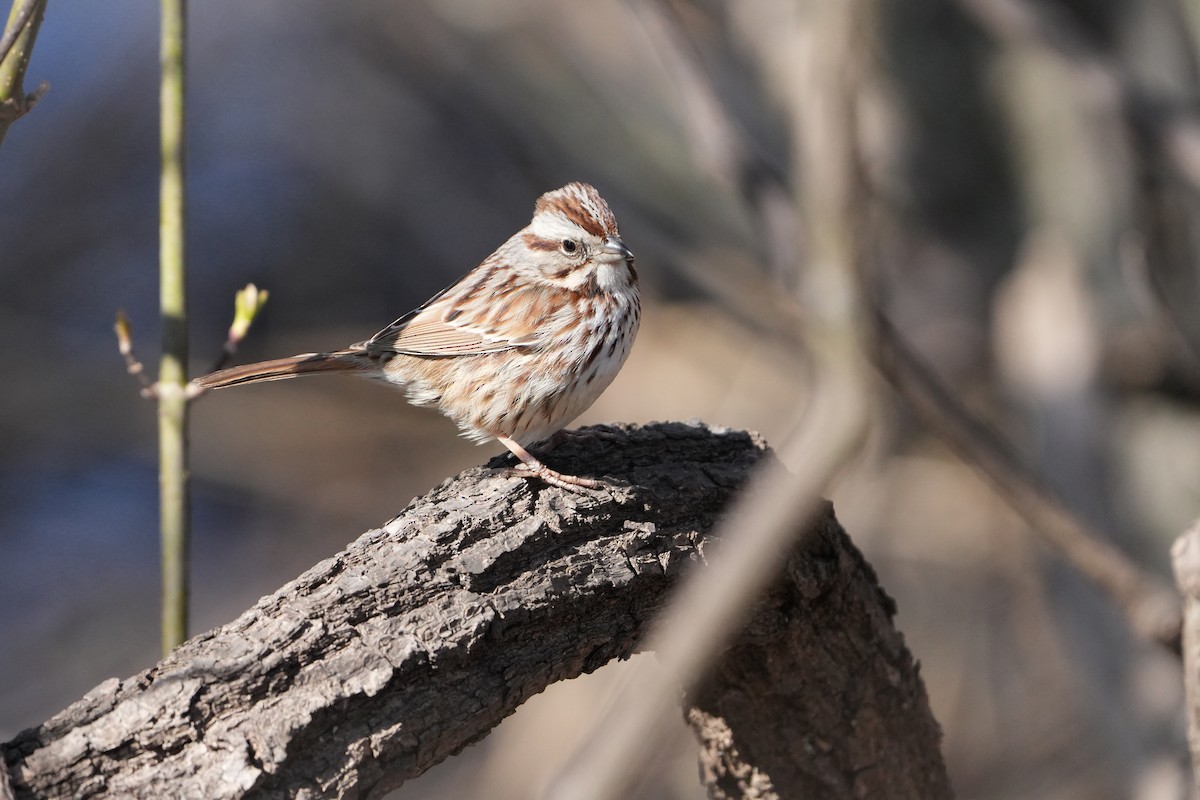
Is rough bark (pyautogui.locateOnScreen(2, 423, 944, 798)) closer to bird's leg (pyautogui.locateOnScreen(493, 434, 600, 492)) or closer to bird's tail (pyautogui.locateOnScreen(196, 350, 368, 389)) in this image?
bird's leg (pyautogui.locateOnScreen(493, 434, 600, 492))

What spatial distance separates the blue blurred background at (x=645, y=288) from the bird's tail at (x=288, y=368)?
183cm

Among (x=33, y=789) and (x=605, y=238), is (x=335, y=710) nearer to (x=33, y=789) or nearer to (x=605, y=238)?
(x=33, y=789)

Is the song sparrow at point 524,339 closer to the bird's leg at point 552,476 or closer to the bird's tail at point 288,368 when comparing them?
the bird's tail at point 288,368

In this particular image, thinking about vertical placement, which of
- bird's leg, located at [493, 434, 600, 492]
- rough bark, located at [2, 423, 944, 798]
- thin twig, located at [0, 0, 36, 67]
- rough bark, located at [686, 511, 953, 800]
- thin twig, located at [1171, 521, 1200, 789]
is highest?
thin twig, located at [0, 0, 36, 67]

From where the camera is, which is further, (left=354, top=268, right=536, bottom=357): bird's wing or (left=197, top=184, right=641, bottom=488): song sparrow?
(left=354, top=268, right=536, bottom=357): bird's wing

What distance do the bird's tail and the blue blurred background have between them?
183 cm

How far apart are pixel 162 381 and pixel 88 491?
6.67 meters

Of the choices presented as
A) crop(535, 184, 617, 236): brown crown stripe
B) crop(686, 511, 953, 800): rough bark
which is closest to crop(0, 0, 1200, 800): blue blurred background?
crop(535, 184, 617, 236): brown crown stripe

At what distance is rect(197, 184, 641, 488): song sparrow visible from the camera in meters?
3.60

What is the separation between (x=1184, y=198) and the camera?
21.1 feet

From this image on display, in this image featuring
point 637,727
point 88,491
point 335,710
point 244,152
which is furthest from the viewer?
point 244,152

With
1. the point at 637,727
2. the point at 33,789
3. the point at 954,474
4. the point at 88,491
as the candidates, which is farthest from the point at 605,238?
the point at 88,491

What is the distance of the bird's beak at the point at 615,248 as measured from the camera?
3.81 m

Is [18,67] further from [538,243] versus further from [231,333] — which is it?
[538,243]
